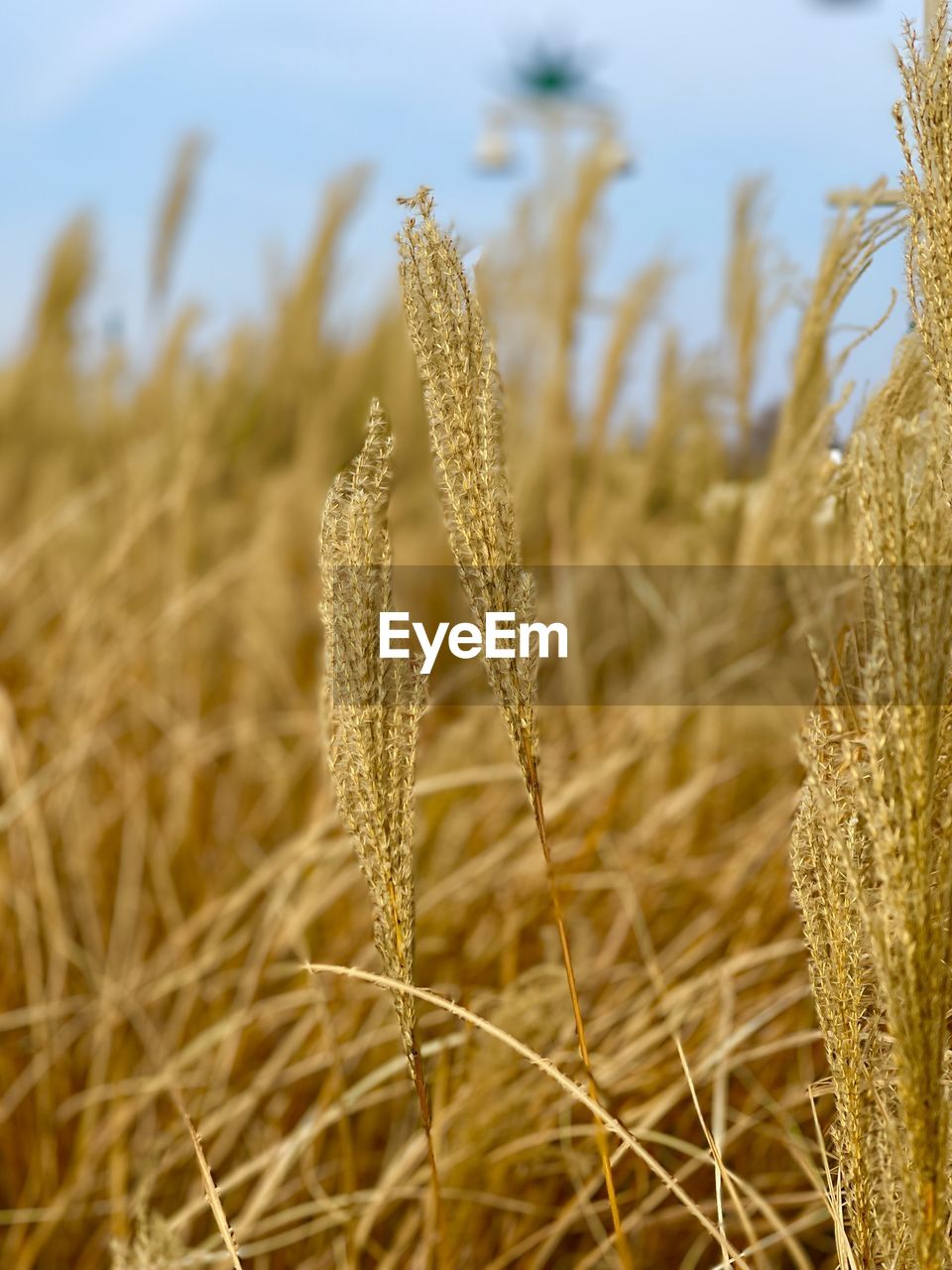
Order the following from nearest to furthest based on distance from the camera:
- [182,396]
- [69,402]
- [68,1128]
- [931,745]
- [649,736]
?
[931,745] < [68,1128] < [649,736] < [182,396] < [69,402]

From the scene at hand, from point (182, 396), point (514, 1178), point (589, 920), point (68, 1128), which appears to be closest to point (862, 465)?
point (514, 1178)

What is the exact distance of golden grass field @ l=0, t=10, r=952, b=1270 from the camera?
539 mm

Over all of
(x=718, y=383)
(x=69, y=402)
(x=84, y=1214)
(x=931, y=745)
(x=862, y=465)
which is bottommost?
(x=84, y=1214)

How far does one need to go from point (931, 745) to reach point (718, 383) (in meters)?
1.75

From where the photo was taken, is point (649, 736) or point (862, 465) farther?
point (649, 736)

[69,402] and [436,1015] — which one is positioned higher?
[69,402]

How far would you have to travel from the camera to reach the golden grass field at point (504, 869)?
1.77 ft

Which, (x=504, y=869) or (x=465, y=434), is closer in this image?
(x=465, y=434)

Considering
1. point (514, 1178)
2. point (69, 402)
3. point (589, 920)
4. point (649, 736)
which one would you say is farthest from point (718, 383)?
point (69, 402)

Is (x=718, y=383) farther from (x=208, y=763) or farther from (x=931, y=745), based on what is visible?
(x=931, y=745)

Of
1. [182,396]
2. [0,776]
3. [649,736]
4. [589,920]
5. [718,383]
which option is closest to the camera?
[589,920]

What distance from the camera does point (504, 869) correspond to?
5.16 ft

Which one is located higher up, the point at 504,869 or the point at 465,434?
the point at 465,434

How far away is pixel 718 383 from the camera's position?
2137mm
